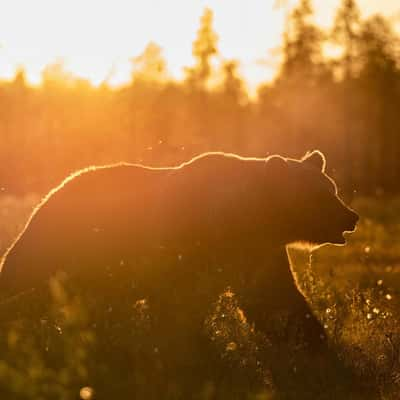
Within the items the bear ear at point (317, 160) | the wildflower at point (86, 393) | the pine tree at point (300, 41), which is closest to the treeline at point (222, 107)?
the pine tree at point (300, 41)

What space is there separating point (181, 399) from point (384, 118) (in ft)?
190

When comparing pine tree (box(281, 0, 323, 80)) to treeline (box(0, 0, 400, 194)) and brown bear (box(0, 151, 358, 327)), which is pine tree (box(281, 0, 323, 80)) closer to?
treeline (box(0, 0, 400, 194))

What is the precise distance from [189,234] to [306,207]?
1.41 meters

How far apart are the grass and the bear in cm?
23

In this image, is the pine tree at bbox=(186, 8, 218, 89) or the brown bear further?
the pine tree at bbox=(186, 8, 218, 89)

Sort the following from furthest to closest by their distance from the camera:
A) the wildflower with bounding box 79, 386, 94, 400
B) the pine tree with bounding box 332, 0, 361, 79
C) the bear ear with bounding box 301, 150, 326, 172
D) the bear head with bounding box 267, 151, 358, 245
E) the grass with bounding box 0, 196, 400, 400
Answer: the pine tree with bounding box 332, 0, 361, 79, the bear ear with bounding box 301, 150, 326, 172, the bear head with bounding box 267, 151, 358, 245, the grass with bounding box 0, 196, 400, 400, the wildflower with bounding box 79, 386, 94, 400

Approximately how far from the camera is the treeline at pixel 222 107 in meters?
57.8

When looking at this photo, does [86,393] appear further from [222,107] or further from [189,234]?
[222,107]

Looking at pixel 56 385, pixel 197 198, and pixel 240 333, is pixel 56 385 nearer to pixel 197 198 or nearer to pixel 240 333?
pixel 240 333

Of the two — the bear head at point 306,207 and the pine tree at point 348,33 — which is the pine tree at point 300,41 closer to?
the pine tree at point 348,33

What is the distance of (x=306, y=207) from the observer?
9.33 m

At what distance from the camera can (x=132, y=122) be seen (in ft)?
195

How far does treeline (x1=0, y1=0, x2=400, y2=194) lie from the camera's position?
5778cm

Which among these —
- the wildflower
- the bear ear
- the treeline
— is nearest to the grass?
the wildflower
